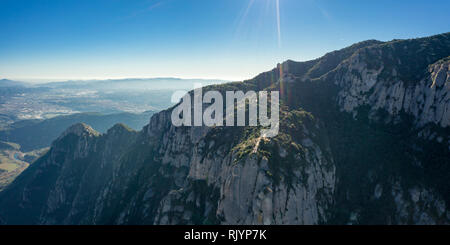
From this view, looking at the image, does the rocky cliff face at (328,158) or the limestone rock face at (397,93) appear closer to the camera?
the rocky cliff face at (328,158)

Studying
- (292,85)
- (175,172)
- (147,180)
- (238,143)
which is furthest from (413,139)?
(147,180)

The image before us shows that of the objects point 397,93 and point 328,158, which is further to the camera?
point 397,93

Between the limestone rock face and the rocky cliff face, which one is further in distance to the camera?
the limestone rock face

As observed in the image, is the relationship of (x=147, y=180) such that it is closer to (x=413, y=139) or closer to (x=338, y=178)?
(x=338, y=178)

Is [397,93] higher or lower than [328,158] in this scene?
higher
